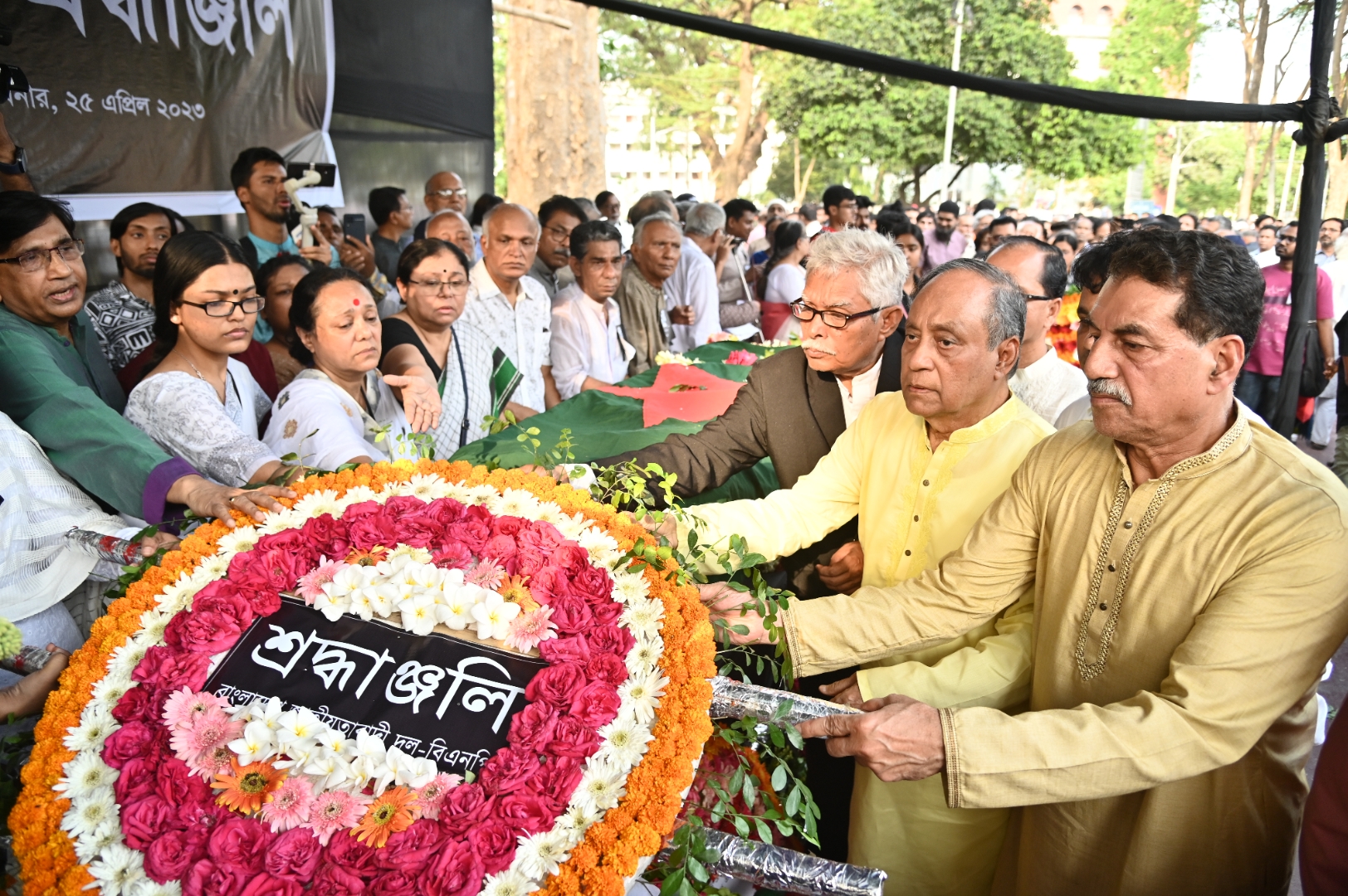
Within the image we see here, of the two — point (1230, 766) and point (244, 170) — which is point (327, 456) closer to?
point (1230, 766)

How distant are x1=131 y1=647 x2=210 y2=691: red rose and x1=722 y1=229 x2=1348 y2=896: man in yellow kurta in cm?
115

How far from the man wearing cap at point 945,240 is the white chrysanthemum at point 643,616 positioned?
10.3 m

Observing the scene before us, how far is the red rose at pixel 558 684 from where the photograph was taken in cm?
180

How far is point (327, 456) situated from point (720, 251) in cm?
554

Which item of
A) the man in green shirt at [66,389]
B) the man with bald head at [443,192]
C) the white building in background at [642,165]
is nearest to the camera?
the man in green shirt at [66,389]

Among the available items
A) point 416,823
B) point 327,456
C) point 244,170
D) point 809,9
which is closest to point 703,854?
point 416,823

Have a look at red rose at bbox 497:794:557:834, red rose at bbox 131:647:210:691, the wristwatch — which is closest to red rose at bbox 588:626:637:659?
red rose at bbox 497:794:557:834

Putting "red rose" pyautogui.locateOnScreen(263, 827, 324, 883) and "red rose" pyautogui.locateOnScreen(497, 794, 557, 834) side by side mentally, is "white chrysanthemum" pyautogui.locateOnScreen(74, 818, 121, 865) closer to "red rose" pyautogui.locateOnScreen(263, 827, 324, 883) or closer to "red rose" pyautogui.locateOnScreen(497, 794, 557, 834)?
"red rose" pyautogui.locateOnScreen(263, 827, 324, 883)

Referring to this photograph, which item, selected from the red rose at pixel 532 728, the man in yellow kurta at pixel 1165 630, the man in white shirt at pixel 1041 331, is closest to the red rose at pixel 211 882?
the red rose at pixel 532 728

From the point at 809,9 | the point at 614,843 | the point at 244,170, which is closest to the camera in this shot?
the point at 614,843

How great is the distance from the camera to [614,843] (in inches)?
64.3

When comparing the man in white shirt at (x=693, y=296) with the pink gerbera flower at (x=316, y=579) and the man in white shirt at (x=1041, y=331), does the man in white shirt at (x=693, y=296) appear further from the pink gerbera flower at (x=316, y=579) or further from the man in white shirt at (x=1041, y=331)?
the pink gerbera flower at (x=316, y=579)

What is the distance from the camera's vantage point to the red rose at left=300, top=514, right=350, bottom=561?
2082 mm

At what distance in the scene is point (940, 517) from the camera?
2.48m
